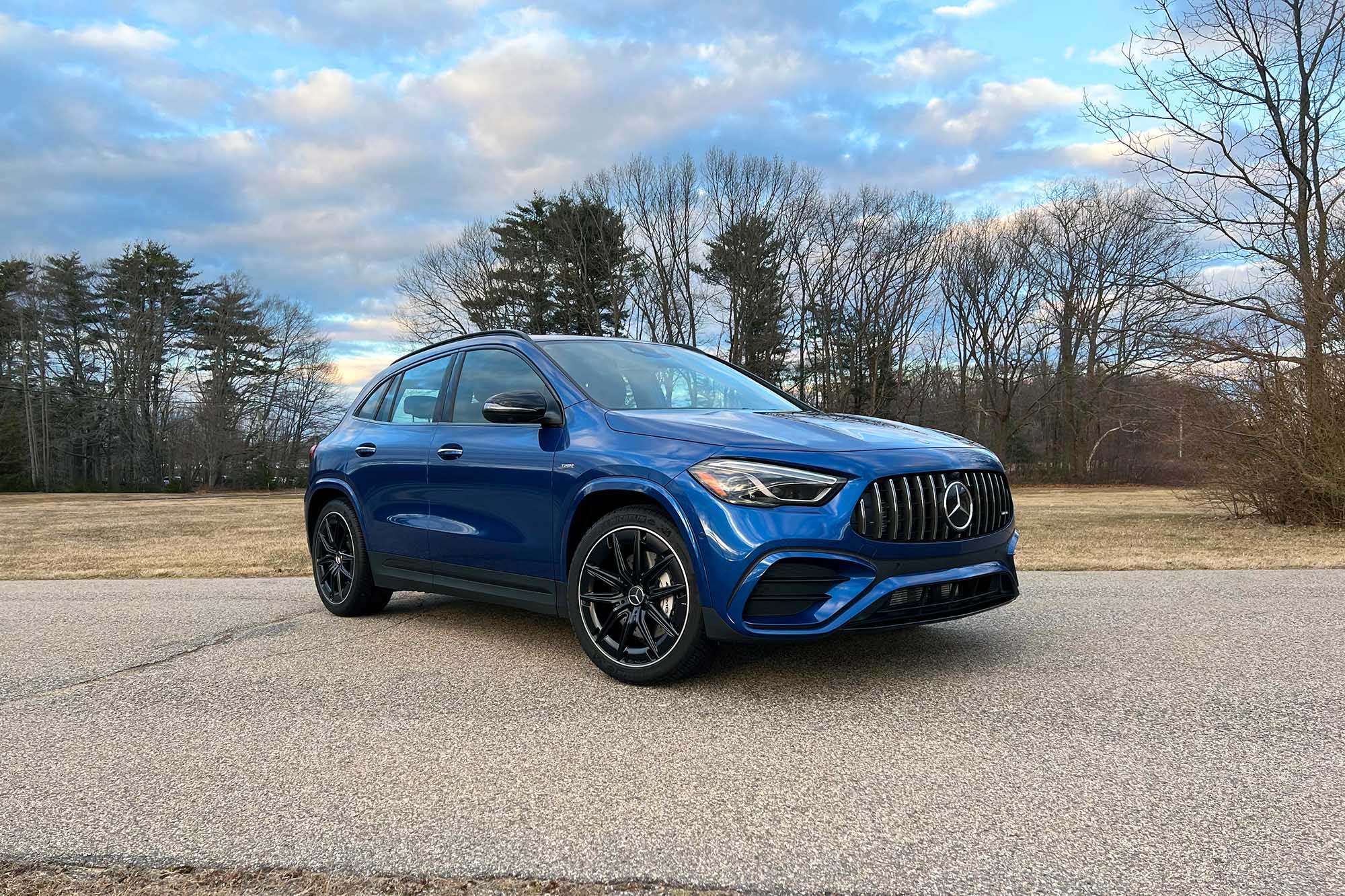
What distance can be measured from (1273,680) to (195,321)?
219ft

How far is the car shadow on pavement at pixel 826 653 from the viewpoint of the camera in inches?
164

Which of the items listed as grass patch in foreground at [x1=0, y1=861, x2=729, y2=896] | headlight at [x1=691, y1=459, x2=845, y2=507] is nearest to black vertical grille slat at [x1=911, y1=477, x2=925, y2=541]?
headlight at [x1=691, y1=459, x2=845, y2=507]

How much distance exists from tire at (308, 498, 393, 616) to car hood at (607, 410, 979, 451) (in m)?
2.48

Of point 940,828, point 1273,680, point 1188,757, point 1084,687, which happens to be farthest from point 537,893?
point 1273,680

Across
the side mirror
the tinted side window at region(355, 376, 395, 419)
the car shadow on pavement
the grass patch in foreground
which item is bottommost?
the car shadow on pavement

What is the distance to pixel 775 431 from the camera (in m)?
4.11

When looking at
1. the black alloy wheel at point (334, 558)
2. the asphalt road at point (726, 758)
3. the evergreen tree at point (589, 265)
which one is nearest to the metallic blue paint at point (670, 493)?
the black alloy wheel at point (334, 558)

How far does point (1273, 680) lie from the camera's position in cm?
404

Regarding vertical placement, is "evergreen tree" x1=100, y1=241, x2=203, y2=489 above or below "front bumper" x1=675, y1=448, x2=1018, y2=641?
above

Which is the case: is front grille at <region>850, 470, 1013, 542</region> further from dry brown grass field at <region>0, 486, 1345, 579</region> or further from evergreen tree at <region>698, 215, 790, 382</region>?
evergreen tree at <region>698, 215, 790, 382</region>

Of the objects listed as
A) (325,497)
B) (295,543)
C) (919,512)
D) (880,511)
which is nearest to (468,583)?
(325,497)

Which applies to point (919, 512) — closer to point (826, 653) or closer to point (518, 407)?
point (826, 653)

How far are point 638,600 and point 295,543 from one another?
11.0 meters

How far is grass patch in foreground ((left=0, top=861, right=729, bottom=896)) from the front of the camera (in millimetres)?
2227
